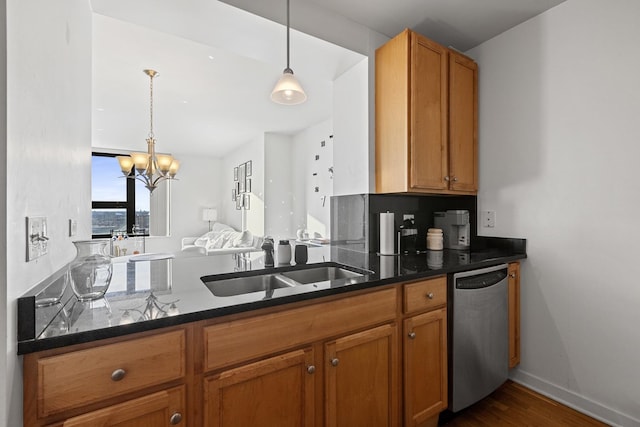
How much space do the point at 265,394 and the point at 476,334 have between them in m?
1.28

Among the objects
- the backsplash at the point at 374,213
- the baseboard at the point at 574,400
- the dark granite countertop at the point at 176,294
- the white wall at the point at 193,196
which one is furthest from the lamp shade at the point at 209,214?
the baseboard at the point at 574,400

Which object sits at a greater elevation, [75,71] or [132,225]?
[75,71]

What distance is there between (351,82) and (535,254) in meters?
1.81

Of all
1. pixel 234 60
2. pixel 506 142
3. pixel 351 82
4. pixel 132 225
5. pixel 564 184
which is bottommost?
pixel 132 225

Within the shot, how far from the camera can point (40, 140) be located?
92 centimetres

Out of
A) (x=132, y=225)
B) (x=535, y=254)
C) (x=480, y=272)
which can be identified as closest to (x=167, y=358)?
(x=480, y=272)

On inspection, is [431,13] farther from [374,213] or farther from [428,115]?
[374,213]

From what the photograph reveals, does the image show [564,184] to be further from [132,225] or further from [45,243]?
[132,225]

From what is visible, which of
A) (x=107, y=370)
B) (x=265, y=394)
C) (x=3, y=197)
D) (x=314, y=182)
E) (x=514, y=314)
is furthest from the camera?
(x=314, y=182)

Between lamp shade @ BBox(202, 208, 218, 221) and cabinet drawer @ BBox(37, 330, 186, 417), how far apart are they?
2.41 m

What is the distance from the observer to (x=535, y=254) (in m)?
2.03

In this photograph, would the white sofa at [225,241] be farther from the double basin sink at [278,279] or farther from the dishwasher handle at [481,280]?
the dishwasher handle at [481,280]

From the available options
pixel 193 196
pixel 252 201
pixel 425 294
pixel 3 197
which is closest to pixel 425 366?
pixel 425 294

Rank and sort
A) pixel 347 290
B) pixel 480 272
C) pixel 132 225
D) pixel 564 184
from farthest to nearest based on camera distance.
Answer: pixel 132 225 < pixel 564 184 < pixel 480 272 < pixel 347 290
